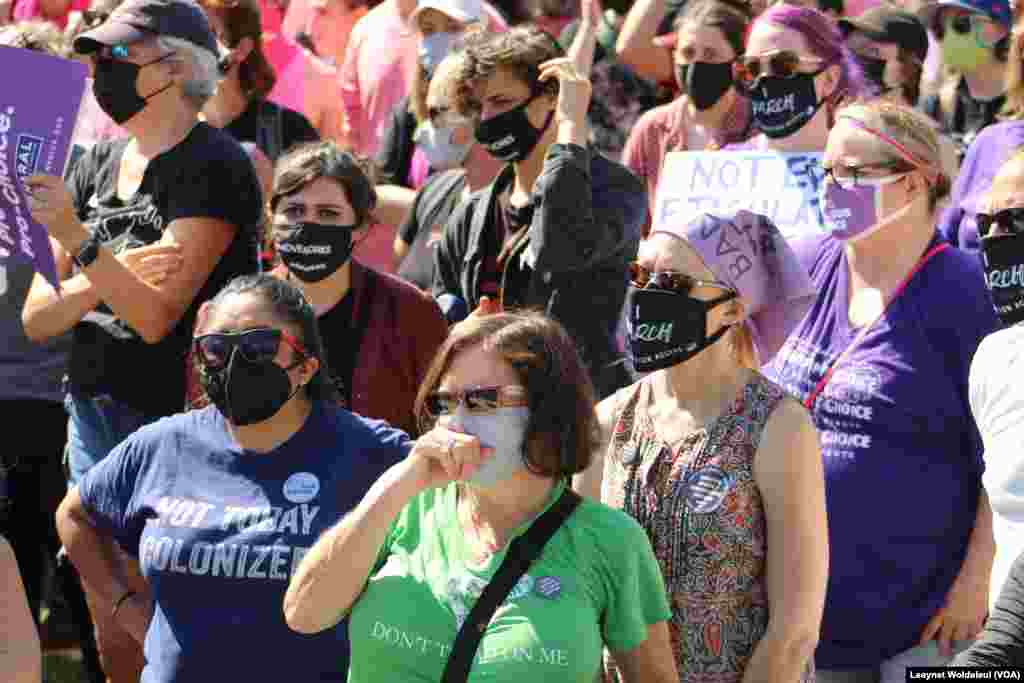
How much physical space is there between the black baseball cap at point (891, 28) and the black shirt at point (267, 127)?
226 centimetres

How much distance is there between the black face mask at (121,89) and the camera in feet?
20.0

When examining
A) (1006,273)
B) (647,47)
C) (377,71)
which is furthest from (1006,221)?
(377,71)

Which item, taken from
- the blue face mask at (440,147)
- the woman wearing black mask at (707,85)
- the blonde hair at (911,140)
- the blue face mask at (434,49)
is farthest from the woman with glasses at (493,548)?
the blue face mask at (434,49)

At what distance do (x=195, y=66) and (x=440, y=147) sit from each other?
48.9 inches

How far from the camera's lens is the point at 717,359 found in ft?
15.1

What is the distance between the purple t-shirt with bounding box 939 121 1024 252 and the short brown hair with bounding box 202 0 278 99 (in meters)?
2.98

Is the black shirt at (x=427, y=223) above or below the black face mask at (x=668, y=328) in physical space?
below

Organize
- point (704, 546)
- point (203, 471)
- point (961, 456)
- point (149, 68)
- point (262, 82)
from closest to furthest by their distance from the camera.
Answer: point (704, 546), point (203, 471), point (961, 456), point (149, 68), point (262, 82)

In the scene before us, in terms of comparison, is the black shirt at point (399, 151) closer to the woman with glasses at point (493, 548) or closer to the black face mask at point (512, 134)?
the black face mask at point (512, 134)

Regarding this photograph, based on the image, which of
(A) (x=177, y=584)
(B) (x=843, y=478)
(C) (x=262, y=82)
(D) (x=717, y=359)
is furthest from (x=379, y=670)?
(C) (x=262, y=82)

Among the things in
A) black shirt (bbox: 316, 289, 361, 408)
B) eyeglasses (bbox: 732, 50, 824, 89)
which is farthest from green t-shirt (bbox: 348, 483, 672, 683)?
eyeglasses (bbox: 732, 50, 824, 89)

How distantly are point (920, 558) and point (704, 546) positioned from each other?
0.99m

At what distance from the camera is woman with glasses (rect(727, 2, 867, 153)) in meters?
6.49

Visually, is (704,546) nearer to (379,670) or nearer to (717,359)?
(717,359)
